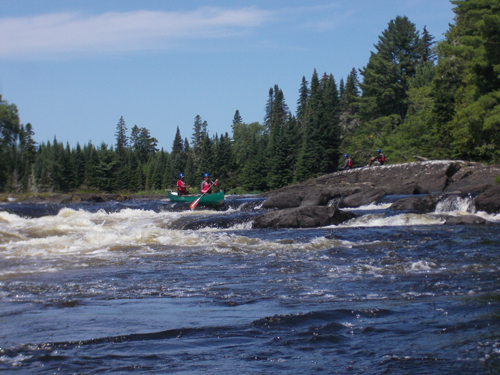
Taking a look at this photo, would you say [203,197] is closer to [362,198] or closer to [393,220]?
[362,198]

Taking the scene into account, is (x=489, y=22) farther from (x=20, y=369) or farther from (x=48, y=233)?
(x=20, y=369)

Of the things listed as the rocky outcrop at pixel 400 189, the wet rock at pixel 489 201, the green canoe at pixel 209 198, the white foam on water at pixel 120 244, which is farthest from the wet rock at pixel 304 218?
the green canoe at pixel 209 198

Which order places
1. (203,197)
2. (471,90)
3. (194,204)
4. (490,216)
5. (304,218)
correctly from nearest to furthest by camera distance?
(490,216) → (304,218) → (203,197) → (194,204) → (471,90)

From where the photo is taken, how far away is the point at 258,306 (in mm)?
5625

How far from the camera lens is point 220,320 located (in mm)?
5023

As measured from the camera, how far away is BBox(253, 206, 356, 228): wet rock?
51.0ft

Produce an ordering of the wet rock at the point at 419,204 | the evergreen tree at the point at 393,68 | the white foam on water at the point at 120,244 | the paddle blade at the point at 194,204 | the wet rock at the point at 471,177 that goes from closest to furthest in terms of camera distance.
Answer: the white foam on water at the point at 120,244 → the wet rock at the point at 419,204 → the wet rock at the point at 471,177 → the paddle blade at the point at 194,204 → the evergreen tree at the point at 393,68

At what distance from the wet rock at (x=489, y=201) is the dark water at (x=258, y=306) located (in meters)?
4.43

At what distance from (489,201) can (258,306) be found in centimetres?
1263

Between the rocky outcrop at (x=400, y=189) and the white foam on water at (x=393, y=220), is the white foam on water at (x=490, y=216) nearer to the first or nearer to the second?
the rocky outcrop at (x=400, y=189)

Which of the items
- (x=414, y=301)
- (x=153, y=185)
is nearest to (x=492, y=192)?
(x=414, y=301)

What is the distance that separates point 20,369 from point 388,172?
23786 millimetres

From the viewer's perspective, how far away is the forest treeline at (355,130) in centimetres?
2591

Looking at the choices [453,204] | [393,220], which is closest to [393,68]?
[453,204]
